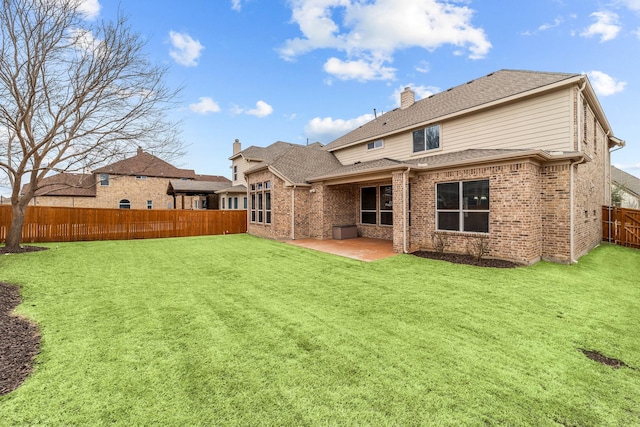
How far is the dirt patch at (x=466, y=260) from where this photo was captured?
7659 millimetres

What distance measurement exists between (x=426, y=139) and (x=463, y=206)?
4305mm

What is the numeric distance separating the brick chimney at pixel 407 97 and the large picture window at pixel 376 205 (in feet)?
19.7

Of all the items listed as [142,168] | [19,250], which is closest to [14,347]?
[19,250]

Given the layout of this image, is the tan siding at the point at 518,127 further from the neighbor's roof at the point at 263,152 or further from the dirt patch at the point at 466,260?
the neighbor's roof at the point at 263,152

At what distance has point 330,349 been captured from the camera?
11.1ft

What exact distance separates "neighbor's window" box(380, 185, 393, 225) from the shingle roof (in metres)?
2.85

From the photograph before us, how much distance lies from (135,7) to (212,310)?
10044 mm

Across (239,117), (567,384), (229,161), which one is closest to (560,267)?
(567,384)

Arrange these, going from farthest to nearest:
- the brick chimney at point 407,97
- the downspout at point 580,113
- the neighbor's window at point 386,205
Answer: the brick chimney at point 407,97 < the neighbor's window at point 386,205 < the downspout at point 580,113

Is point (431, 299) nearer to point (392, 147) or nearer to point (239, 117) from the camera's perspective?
point (392, 147)

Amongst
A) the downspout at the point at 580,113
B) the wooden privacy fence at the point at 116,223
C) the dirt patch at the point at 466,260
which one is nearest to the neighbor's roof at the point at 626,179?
the downspout at the point at 580,113

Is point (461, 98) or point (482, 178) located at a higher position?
point (461, 98)

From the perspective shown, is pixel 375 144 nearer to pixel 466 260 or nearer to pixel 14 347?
pixel 466 260

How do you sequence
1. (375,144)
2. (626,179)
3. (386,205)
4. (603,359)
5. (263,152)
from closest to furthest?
(603,359)
(386,205)
(375,144)
(263,152)
(626,179)
